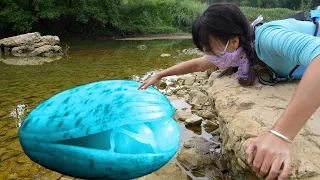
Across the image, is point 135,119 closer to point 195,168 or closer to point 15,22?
point 195,168

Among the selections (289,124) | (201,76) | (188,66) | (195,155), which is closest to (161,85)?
(201,76)

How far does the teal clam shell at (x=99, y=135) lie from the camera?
1.33m

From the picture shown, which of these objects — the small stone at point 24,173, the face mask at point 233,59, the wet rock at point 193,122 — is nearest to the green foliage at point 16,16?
the wet rock at point 193,122

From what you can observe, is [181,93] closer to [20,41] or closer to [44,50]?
[44,50]

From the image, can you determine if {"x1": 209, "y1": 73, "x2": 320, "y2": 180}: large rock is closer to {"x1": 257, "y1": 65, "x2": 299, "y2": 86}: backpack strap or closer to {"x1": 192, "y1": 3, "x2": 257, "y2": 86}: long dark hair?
{"x1": 257, "y1": 65, "x2": 299, "y2": 86}: backpack strap

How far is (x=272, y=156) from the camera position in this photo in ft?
3.59

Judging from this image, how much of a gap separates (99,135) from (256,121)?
895 millimetres

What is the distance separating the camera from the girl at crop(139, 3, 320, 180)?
3.60ft

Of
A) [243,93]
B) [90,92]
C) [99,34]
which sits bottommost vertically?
[99,34]

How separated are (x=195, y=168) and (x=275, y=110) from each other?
91 cm

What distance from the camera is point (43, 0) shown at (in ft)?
60.1

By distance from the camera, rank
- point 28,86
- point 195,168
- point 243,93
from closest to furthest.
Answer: point 243,93 → point 195,168 → point 28,86

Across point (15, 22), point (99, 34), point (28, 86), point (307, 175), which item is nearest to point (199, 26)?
point (307, 175)

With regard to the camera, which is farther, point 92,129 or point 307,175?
point 92,129
